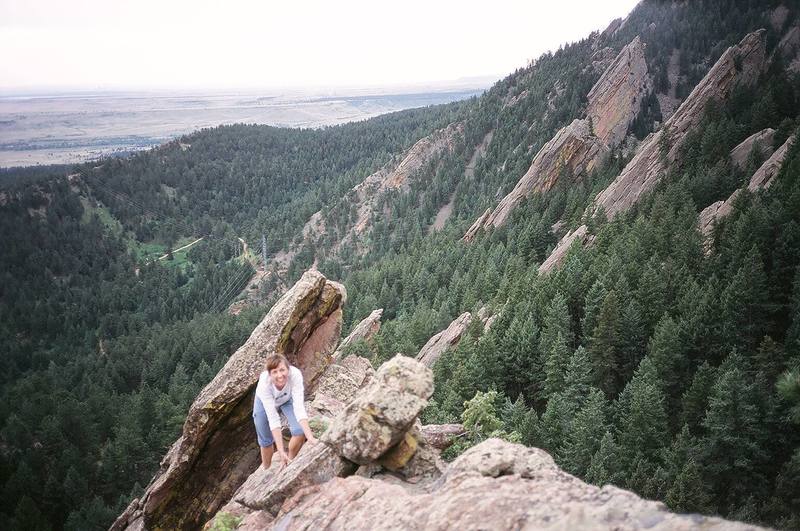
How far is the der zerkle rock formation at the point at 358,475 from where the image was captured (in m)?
8.12

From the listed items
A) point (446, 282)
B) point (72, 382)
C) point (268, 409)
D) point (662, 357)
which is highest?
point (268, 409)

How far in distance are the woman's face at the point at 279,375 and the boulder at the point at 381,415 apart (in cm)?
176

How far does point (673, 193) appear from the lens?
64688 millimetres

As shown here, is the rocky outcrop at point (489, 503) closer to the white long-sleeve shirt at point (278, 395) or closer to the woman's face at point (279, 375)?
the white long-sleeve shirt at point (278, 395)

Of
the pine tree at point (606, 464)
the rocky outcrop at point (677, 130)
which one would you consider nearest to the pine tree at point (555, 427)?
the pine tree at point (606, 464)

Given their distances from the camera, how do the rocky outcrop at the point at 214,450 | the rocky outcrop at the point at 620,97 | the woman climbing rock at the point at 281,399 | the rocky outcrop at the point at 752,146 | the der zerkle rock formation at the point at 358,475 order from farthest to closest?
the rocky outcrop at the point at 620,97, the rocky outcrop at the point at 752,146, the rocky outcrop at the point at 214,450, the woman climbing rock at the point at 281,399, the der zerkle rock formation at the point at 358,475

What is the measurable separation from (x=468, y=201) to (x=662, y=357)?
124301 mm

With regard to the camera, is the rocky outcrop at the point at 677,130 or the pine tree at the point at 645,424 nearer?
the pine tree at the point at 645,424

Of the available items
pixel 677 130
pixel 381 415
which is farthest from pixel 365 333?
pixel 677 130

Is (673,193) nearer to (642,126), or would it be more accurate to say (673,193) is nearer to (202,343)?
(642,126)

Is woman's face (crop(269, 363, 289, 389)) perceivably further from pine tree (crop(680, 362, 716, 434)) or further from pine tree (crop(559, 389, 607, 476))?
pine tree (crop(680, 362, 716, 434))

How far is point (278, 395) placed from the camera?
40.7 feet

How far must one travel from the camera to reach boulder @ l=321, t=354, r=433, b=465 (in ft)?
37.6

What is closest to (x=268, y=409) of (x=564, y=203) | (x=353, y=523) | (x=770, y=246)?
(x=353, y=523)
